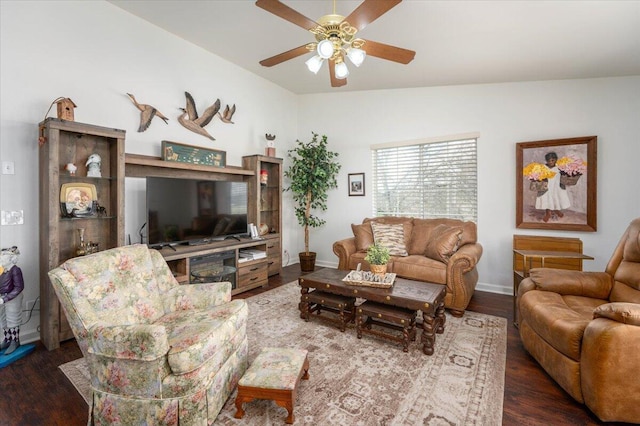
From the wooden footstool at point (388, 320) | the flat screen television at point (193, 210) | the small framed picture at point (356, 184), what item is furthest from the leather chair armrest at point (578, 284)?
the flat screen television at point (193, 210)

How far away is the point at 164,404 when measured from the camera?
146cm

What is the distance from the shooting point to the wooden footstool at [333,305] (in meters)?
2.73

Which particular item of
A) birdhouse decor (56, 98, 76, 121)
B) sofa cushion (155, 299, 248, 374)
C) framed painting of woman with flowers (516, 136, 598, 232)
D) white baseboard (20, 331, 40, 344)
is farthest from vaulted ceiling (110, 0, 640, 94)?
white baseboard (20, 331, 40, 344)

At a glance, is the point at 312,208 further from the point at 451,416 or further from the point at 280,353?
the point at 451,416

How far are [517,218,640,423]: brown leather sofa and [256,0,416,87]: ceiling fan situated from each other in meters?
2.12

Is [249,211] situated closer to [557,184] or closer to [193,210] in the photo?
[193,210]

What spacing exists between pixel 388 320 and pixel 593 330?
4.17 feet

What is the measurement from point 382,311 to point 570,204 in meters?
2.86

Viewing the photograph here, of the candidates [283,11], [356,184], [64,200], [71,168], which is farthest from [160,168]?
[356,184]

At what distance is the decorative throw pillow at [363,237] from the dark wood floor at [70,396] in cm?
201

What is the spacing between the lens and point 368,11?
1.90 meters

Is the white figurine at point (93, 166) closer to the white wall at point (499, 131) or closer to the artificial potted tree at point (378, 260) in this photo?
the artificial potted tree at point (378, 260)

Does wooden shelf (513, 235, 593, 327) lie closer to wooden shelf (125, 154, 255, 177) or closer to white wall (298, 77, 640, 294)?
white wall (298, 77, 640, 294)

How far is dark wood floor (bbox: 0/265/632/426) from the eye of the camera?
5.44ft
